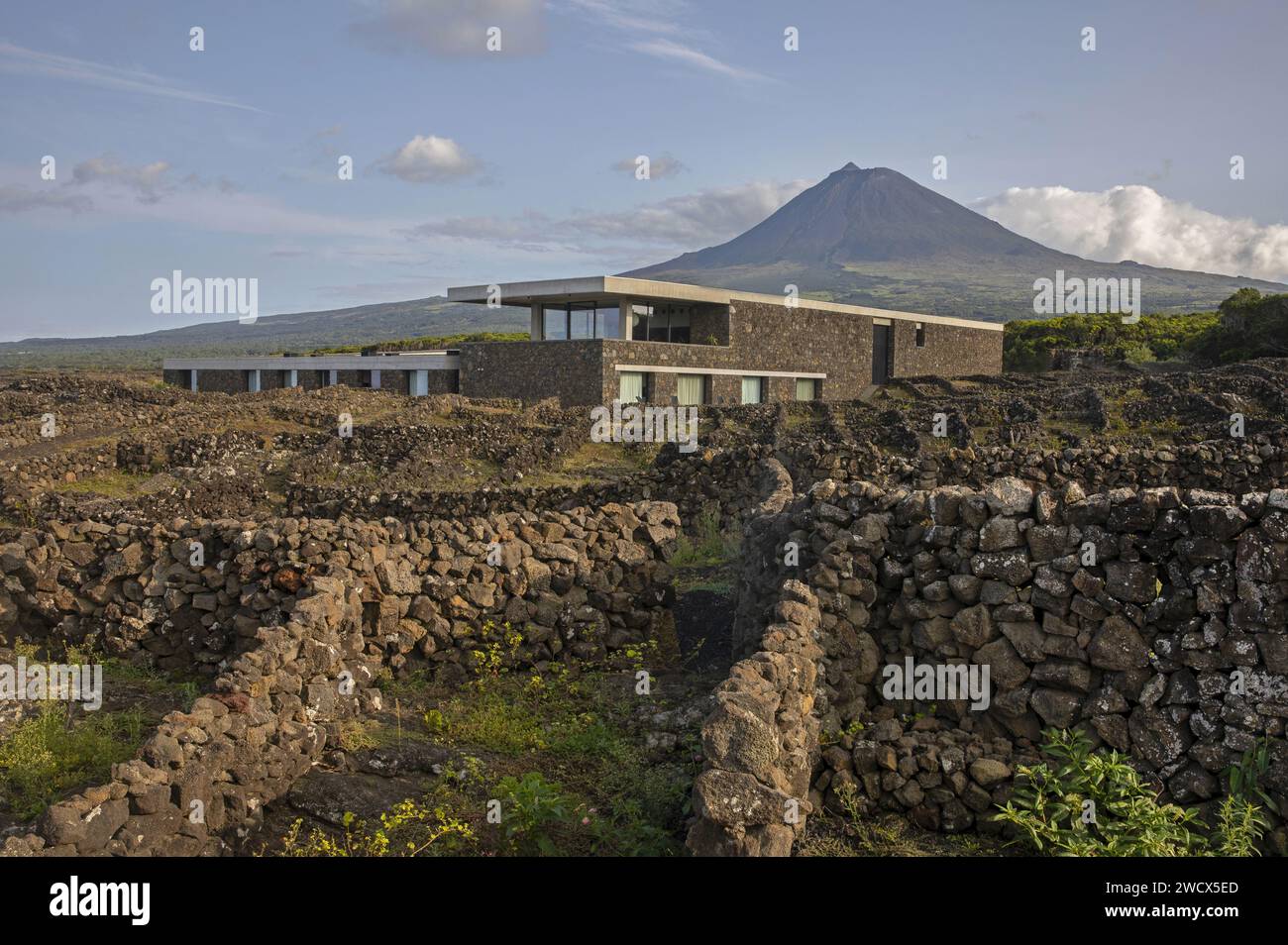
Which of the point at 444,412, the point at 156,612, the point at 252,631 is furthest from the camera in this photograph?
the point at 444,412

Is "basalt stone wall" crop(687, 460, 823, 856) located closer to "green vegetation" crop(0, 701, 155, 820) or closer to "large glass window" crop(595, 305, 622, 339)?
"green vegetation" crop(0, 701, 155, 820)

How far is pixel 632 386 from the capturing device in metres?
37.3

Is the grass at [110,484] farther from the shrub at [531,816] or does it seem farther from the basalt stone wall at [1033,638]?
the basalt stone wall at [1033,638]

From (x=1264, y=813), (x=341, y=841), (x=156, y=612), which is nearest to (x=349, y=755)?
(x=341, y=841)

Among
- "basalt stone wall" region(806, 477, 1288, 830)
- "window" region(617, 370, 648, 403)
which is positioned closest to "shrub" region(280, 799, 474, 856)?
"basalt stone wall" region(806, 477, 1288, 830)

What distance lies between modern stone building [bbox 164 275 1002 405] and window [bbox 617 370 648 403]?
0.05 metres

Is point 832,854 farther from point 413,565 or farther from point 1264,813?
point 413,565

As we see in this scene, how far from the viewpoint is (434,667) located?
Answer: 776cm

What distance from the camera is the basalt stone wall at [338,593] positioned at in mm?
6988

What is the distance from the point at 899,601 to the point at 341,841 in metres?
3.69

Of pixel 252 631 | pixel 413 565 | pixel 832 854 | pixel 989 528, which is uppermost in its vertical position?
pixel 989 528

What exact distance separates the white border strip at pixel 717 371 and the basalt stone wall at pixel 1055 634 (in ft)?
99.7

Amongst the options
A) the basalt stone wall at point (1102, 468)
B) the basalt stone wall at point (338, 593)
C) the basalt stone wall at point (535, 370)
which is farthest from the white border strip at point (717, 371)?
the basalt stone wall at point (338, 593)

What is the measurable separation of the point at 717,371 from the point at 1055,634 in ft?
115
